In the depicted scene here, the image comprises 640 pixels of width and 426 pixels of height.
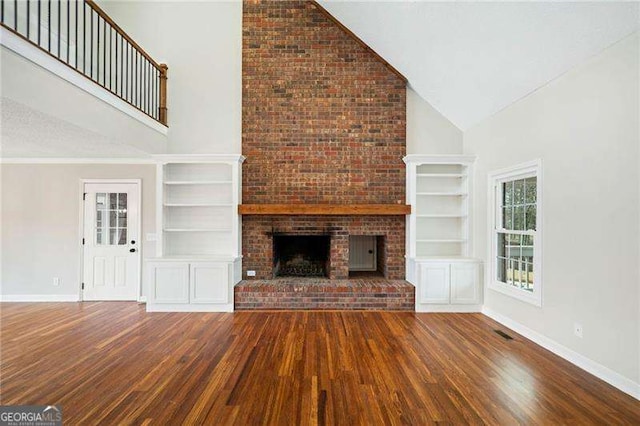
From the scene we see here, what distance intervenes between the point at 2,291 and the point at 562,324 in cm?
781

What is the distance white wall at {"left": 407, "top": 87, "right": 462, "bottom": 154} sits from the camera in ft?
16.0

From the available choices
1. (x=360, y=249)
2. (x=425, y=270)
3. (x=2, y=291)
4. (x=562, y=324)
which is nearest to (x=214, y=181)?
(x=360, y=249)

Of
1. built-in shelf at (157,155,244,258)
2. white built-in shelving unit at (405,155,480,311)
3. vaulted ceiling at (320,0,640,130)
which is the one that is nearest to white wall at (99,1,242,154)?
built-in shelf at (157,155,244,258)

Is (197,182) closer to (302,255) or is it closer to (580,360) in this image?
(302,255)

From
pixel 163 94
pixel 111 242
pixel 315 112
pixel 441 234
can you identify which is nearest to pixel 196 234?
pixel 111 242

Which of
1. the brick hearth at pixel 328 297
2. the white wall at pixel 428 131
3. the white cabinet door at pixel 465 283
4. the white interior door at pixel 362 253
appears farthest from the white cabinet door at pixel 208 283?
the white wall at pixel 428 131

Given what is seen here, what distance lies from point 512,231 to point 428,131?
2074mm

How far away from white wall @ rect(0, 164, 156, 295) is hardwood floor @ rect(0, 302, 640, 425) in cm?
107

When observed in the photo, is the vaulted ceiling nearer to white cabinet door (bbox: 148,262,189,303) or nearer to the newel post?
the newel post

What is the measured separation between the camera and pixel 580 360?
8.81 ft

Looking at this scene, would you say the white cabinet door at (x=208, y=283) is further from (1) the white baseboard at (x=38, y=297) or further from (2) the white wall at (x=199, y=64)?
(1) the white baseboard at (x=38, y=297)

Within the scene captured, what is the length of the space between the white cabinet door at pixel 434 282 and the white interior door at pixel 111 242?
177 inches

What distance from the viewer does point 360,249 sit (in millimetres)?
5379

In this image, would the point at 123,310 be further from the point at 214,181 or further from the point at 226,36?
the point at 226,36
